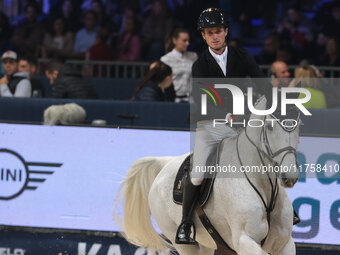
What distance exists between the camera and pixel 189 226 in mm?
6715

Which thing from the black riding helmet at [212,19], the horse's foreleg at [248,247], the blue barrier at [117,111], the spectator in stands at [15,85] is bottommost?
the horse's foreleg at [248,247]

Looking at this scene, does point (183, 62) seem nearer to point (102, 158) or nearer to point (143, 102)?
point (143, 102)

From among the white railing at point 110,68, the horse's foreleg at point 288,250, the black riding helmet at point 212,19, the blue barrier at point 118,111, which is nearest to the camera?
the horse's foreleg at point 288,250

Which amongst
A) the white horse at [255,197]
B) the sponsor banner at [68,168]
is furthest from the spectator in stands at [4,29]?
the white horse at [255,197]

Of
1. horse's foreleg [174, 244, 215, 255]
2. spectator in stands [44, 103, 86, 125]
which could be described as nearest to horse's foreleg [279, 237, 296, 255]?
horse's foreleg [174, 244, 215, 255]

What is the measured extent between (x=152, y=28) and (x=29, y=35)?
2.48 m

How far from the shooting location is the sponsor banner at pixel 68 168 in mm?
8562

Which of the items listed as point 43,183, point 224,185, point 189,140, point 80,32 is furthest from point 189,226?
point 80,32

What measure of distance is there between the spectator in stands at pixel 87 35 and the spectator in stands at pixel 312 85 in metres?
5.24

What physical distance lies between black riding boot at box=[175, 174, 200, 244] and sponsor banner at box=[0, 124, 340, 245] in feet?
6.01

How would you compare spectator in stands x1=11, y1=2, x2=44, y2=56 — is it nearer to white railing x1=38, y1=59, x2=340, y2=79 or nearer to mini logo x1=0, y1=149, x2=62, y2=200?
white railing x1=38, y1=59, x2=340, y2=79

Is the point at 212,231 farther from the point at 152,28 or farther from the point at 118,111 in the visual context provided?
the point at 152,28

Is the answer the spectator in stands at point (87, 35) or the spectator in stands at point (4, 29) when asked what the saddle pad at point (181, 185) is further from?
the spectator in stands at point (4, 29)

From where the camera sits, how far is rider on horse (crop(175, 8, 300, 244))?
642 centimetres
